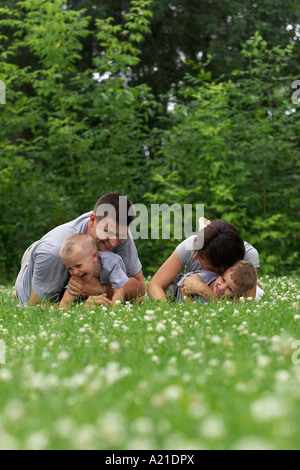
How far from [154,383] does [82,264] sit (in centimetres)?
300

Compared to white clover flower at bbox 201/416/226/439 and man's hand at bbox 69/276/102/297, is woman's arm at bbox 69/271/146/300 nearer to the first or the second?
man's hand at bbox 69/276/102/297

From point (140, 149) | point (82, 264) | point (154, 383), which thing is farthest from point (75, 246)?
point (140, 149)

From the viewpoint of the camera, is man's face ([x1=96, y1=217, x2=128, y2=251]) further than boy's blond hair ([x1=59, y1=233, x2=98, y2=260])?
Yes

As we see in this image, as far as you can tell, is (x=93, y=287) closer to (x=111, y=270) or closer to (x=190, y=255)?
(x=111, y=270)

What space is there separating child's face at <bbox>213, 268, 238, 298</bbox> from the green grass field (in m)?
0.98

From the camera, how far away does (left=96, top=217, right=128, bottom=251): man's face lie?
18.2ft

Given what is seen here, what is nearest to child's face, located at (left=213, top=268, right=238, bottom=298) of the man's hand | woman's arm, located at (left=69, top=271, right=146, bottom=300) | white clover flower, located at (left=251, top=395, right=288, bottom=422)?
woman's arm, located at (left=69, top=271, right=146, bottom=300)

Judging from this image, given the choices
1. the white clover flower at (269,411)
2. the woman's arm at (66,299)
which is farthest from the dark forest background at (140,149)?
the white clover flower at (269,411)

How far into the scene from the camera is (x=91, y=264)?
215 inches

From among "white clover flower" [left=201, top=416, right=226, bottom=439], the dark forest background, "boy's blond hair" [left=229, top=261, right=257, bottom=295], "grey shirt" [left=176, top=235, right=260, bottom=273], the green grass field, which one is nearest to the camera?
"white clover flower" [left=201, top=416, right=226, bottom=439]

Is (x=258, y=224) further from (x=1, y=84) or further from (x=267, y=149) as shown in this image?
(x=1, y=84)

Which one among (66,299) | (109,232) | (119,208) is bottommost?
(66,299)
